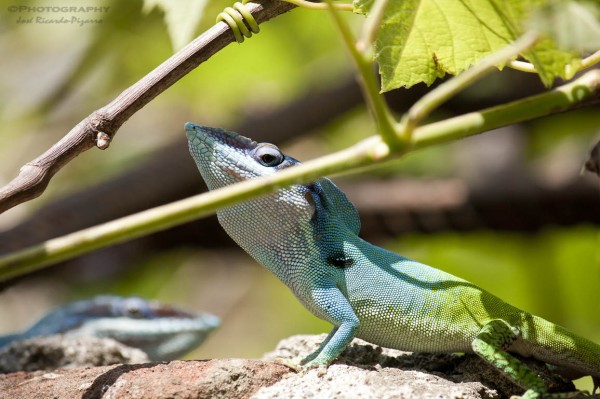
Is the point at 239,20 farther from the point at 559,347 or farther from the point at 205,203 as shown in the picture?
the point at 559,347

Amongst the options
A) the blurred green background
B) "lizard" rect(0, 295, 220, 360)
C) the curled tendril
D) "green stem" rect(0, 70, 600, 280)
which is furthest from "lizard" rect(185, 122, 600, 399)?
the blurred green background

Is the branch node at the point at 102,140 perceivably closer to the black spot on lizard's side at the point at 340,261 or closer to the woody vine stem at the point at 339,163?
the woody vine stem at the point at 339,163

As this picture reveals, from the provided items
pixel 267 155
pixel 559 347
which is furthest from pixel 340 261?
pixel 559 347

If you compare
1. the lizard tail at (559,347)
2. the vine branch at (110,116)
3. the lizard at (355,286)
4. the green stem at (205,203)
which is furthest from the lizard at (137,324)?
the green stem at (205,203)

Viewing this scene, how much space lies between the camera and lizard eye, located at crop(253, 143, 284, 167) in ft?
10.2

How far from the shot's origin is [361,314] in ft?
9.67

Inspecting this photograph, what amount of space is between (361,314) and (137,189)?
13.2ft

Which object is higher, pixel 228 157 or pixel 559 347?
pixel 228 157

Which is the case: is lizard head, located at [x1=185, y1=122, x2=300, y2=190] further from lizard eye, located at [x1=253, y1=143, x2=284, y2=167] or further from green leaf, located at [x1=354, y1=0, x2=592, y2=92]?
green leaf, located at [x1=354, y1=0, x2=592, y2=92]

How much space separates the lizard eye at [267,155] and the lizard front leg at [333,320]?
0.51 meters

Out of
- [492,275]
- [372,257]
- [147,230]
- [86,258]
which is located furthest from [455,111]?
[147,230]

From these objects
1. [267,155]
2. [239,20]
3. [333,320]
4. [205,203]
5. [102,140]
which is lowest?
[333,320]

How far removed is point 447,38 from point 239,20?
0.62m

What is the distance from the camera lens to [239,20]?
2498 millimetres
